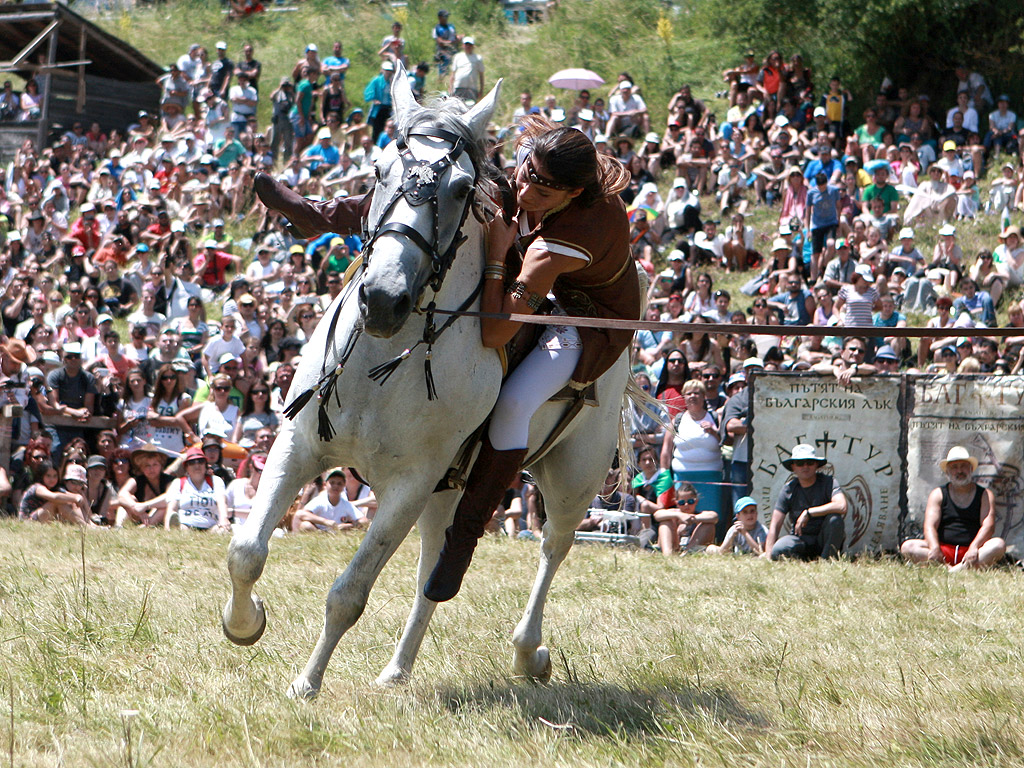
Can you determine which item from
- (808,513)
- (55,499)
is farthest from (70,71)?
(808,513)

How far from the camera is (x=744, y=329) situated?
500 cm

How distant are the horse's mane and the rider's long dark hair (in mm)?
245

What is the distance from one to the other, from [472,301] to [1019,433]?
7.29 meters

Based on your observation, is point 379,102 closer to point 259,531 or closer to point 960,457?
point 960,457

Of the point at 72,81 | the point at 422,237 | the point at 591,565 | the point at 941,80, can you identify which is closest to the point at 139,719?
the point at 422,237

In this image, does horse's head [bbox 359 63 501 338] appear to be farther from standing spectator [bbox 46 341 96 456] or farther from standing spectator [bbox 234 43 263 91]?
standing spectator [bbox 234 43 263 91]

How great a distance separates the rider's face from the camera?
5305 mm

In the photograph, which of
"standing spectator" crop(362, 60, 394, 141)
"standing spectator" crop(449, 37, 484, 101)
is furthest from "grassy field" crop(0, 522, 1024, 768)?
"standing spectator" crop(362, 60, 394, 141)

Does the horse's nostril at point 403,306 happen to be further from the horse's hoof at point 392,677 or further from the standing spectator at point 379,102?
the standing spectator at point 379,102

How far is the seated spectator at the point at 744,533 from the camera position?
11.2m

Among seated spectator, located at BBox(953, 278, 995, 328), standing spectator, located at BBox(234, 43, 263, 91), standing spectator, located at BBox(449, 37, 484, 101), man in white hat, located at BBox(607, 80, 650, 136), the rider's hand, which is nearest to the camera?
the rider's hand

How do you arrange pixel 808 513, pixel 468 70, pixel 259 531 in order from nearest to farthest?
pixel 259 531
pixel 808 513
pixel 468 70

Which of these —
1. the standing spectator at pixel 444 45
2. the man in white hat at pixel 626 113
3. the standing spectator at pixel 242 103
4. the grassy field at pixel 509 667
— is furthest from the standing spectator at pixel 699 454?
the standing spectator at pixel 444 45

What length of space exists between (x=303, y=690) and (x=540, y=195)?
7.64 ft
